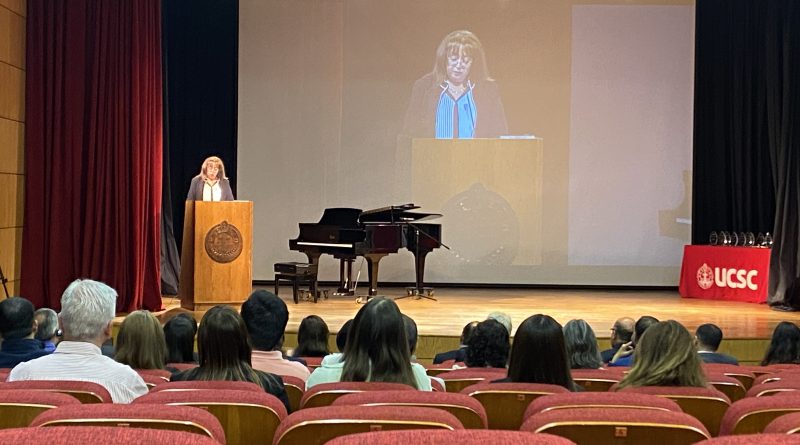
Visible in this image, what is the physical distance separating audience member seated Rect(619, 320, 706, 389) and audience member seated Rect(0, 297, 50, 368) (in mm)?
2531

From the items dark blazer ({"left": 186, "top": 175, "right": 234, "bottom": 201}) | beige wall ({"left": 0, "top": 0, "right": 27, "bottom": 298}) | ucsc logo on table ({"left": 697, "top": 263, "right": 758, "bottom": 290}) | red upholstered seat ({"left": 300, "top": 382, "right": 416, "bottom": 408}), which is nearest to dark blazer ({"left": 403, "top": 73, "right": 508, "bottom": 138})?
ucsc logo on table ({"left": 697, "top": 263, "right": 758, "bottom": 290})

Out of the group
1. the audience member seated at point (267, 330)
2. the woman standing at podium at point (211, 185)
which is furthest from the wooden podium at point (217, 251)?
the audience member seated at point (267, 330)

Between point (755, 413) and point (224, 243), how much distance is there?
6851mm

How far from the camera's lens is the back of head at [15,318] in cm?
431

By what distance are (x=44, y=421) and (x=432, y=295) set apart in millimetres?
9623

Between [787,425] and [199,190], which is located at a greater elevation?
[199,190]

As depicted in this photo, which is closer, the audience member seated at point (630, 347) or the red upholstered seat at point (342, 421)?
the red upholstered seat at point (342, 421)

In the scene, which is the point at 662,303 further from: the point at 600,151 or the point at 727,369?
the point at 727,369

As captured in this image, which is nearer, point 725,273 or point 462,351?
point 462,351

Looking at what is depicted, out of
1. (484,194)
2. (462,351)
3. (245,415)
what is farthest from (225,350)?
(484,194)

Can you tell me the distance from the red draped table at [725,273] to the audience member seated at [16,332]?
8313 mm

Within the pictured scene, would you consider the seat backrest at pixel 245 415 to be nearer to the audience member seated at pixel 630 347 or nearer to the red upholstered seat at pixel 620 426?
the red upholstered seat at pixel 620 426

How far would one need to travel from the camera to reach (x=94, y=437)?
1.27m

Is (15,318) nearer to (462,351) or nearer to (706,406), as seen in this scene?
(462,351)
